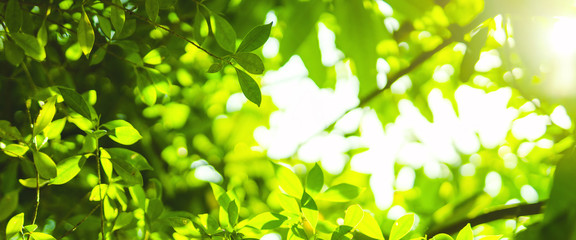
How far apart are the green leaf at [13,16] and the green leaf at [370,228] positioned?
0.66m

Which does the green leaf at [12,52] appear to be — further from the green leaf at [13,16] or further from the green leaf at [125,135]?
Result: the green leaf at [125,135]

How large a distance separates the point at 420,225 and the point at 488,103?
0.54m

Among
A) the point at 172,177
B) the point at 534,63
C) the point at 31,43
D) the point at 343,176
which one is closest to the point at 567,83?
the point at 534,63

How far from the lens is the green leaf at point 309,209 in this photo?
653mm

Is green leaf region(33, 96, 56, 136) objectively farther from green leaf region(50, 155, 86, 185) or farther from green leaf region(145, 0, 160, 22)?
green leaf region(145, 0, 160, 22)

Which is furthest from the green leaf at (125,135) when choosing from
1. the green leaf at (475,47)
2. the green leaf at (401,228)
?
the green leaf at (475,47)

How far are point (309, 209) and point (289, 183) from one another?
6 centimetres

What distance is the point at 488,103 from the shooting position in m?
1.54

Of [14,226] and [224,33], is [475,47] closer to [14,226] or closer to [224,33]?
[224,33]

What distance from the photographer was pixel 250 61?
2.17 feet

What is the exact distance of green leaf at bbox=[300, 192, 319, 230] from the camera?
25.7 inches

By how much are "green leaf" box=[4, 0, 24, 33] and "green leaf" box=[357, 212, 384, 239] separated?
2.17ft

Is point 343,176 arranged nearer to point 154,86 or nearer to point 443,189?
point 443,189

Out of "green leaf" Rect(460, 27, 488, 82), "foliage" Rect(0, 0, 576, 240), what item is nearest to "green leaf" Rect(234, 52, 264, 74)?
"foliage" Rect(0, 0, 576, 240)
